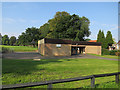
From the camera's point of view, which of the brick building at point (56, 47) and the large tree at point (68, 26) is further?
the large tree at point (68, 26)

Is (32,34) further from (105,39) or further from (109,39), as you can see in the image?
(109,39)

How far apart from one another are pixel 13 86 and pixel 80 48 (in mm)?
36696

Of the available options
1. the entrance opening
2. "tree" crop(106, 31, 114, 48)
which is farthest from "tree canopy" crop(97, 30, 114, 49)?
the entrance opening

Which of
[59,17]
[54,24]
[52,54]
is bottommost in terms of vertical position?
[52,54]

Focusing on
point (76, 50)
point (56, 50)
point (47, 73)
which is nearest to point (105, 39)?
point (76, 50)

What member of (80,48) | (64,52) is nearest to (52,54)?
(64,52)

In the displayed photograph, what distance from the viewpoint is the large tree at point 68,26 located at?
162ft

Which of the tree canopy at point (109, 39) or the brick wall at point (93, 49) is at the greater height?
the tree canopy at point (109, 39)

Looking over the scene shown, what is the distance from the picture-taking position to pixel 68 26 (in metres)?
51.3

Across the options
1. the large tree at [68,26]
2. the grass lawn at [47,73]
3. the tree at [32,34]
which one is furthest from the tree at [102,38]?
the grass lawn at [47,73]

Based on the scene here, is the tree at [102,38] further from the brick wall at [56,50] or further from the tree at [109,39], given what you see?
the brick wall at [56,50]

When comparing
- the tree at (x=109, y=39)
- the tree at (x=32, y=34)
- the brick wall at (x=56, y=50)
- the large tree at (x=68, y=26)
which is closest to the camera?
the brick wall at (x=56, y=50)

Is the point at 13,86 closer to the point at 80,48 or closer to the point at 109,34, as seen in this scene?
the point at 80,48

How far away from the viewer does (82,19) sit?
54.3m
